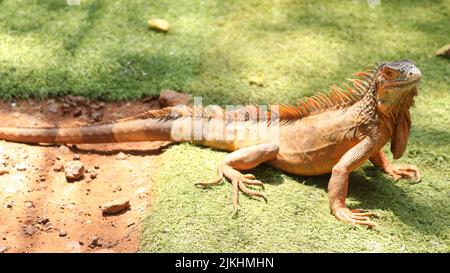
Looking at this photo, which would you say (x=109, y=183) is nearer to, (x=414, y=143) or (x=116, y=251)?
(x=116, y=251)

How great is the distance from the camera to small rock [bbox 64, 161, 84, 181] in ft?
11.4

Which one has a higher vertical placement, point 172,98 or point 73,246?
point 172,98

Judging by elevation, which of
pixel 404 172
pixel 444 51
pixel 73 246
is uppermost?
pixel 444 51

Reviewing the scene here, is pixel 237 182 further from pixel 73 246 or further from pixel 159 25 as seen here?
pixel 159 25

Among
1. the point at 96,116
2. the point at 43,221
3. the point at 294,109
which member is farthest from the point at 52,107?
the point at 294,109

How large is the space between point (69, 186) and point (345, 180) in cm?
163

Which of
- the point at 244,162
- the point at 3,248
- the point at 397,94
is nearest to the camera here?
the point at 3,248

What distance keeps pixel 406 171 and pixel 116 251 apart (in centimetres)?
184

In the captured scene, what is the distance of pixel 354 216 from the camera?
3.12 m

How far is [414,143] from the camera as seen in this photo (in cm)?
387

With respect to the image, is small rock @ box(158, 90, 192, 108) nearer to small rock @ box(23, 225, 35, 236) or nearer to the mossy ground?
the mossy ground

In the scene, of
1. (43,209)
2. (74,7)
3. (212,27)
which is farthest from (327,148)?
(74,7)

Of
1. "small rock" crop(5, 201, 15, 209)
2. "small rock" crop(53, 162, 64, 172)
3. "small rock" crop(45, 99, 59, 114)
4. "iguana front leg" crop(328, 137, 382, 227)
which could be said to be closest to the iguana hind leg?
"iguana front leg" crop(328, 137, 382, 227)

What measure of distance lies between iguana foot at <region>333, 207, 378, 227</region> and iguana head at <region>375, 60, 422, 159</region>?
0.42m
